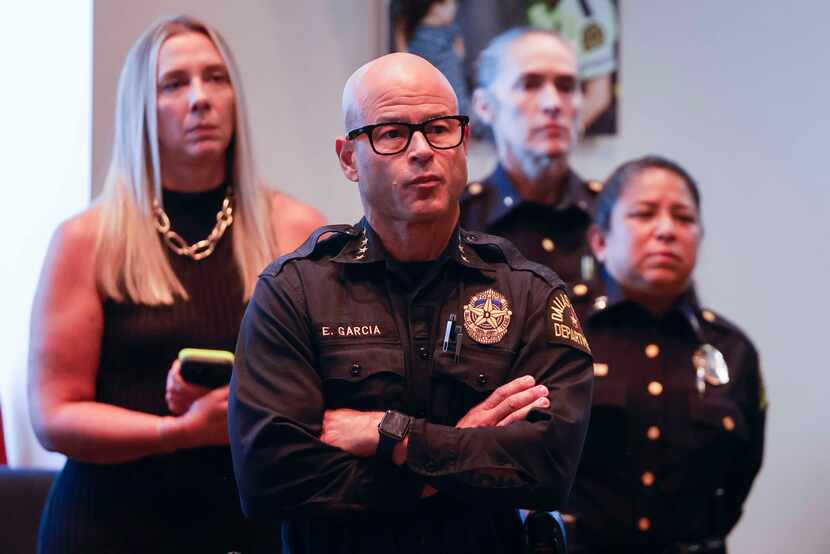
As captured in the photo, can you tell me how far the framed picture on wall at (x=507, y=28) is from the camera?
13.9ft

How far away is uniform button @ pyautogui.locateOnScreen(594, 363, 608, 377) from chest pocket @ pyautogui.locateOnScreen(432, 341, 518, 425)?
39.0 inches

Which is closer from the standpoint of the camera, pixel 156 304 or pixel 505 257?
pixel 505 257

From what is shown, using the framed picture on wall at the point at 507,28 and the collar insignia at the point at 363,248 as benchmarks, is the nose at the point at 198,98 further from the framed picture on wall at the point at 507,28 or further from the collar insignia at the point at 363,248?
the framed picture on wall at the point at 507,28

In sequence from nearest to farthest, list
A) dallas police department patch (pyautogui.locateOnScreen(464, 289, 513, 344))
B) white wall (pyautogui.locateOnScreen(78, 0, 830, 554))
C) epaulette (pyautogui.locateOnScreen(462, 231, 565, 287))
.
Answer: dallas police department patch (pyautogui.locateOnScreen(464, 289, 513, 344)) → epaulette (pyautogui.locateOnScreen(462, 231, 565, 287)) → white wall (pyautogui.locateOnScreen(78, 0, 830, 554))

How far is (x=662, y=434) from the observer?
261 cm

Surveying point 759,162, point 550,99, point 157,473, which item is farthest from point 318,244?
point 759,162

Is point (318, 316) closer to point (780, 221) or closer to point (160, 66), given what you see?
point (160, 66)

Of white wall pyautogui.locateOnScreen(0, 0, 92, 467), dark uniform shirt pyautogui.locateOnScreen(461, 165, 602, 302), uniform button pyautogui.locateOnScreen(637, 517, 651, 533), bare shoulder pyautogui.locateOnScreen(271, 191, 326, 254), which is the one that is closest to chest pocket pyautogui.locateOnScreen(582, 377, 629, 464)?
uniform button pyautogui.locateOnScreen(637, 517, 651, 533)

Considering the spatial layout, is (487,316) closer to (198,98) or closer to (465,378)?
(465,378)

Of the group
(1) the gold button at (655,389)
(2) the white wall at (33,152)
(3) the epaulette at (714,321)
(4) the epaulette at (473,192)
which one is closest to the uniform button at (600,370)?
(1) the gold button at (655,389)

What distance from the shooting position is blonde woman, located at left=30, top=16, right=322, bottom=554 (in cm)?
222

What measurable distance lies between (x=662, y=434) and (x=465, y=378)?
110 cm

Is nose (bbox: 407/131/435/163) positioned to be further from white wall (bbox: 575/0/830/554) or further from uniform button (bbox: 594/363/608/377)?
white wall (bbox: 575/0/830/554)

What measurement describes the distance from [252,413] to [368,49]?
2860 millimetres
